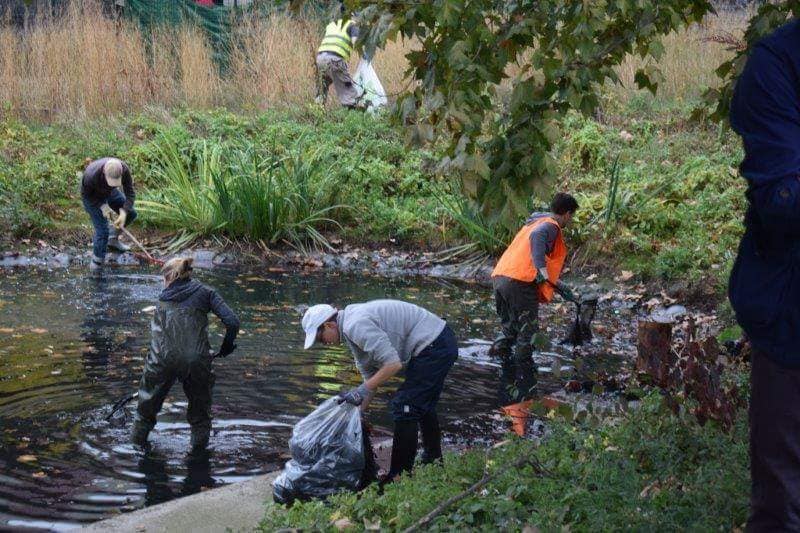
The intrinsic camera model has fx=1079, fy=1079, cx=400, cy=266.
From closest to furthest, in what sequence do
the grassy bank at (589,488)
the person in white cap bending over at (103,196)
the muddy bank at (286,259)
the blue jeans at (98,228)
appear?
the grassy bank at (589,488) < the person in white cap bending over at (103,196) < the blue jeans at (98,228) < the muddy bank at (286,259)

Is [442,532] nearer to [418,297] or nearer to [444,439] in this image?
[444,439]

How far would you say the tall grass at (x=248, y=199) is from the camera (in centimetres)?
1575

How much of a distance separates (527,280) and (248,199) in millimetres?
6387

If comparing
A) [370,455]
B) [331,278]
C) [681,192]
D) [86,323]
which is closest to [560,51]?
[370,455]

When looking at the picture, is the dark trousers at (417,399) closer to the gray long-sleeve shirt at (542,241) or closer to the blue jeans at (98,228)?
the gray long-sleeve shirt at (542,241)

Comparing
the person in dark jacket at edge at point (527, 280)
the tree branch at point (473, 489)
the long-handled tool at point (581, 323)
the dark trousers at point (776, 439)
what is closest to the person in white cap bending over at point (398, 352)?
the tree branch at point (473, 489)

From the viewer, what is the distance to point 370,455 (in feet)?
22.2

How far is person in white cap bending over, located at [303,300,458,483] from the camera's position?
6547 millimetres

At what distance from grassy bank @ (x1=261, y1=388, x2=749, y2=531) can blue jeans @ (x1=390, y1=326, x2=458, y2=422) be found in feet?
2.85

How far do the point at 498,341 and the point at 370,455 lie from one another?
165 inches

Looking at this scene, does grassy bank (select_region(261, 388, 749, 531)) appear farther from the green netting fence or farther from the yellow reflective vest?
the green netting fence

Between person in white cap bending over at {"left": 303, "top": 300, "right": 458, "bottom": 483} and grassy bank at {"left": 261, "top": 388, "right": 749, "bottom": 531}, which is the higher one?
person in white cap bending over at {"left": 303, "top": 300, "right": 458, "bottom": 483}

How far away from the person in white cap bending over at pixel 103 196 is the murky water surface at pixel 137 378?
0.48 meters

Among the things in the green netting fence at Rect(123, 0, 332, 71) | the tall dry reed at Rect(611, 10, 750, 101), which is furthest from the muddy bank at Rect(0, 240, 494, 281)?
the green netting fence at Rect(123, 0, 332, 71)
